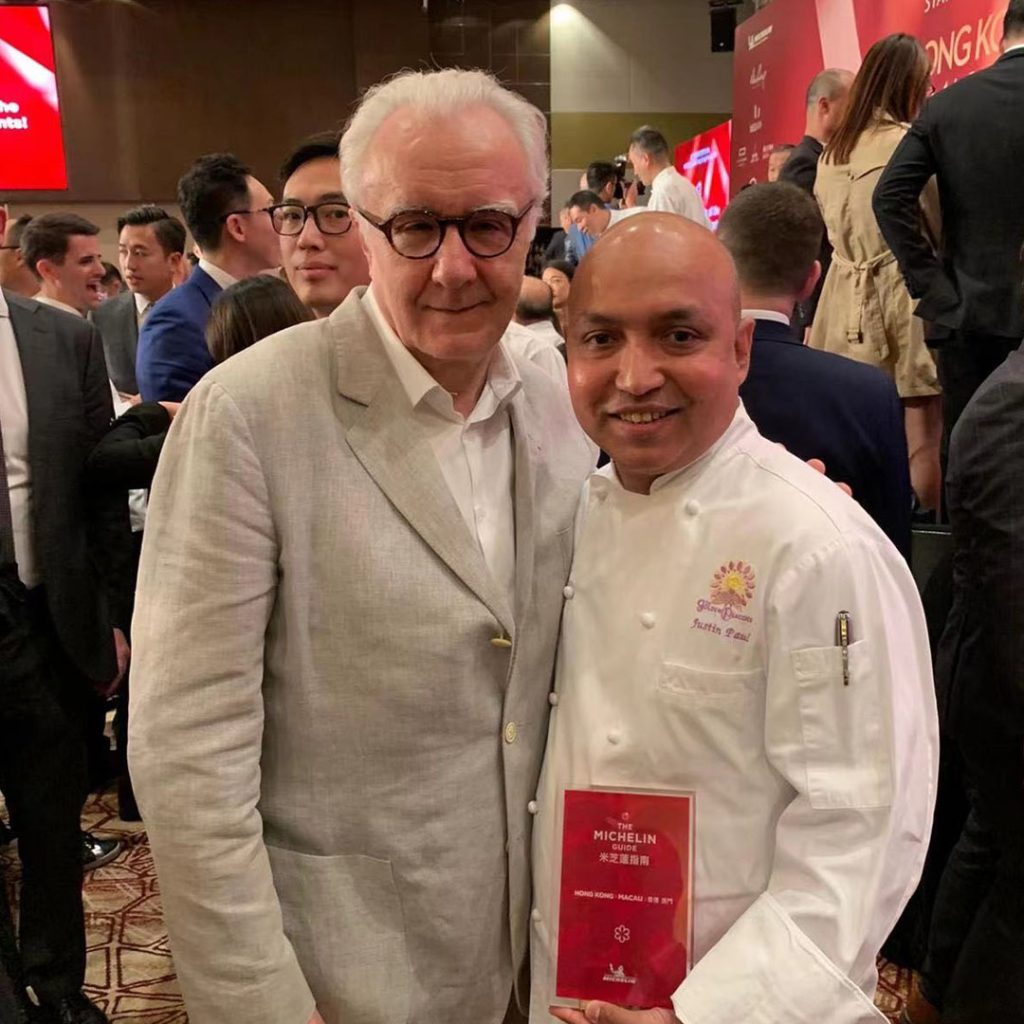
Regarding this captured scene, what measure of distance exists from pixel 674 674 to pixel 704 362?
377mm

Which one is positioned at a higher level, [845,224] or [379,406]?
[845,224]

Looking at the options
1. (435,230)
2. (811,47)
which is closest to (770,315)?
(435,230)

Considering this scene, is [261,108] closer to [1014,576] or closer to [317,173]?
[317,173]

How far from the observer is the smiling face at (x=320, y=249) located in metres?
2.13

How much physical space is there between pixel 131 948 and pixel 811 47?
6.12 metres

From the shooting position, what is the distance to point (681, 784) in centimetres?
113

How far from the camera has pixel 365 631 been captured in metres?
1.12

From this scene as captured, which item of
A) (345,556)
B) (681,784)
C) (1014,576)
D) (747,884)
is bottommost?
(747,884)

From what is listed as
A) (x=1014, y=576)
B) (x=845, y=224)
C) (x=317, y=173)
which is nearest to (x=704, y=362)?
(x=1014, y=576)

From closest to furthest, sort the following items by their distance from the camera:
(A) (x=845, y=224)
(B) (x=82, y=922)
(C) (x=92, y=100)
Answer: (B) (x=82, y=922)
(A) (x=845, y=224)
(C) (x=92, y=100)

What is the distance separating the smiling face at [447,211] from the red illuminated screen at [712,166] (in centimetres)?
730

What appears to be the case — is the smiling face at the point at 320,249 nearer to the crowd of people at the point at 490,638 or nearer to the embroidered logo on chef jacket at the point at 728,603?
the crowd of people at the point at 490,638

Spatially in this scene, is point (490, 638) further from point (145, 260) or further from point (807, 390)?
point (145, 260)

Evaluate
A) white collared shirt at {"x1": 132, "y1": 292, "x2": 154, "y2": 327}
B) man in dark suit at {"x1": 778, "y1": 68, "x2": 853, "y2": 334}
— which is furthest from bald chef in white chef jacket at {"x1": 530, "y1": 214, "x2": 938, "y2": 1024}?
white collared shirt at {"x1": 132, "y1": 292, "x2": 154, "y2": 327}
